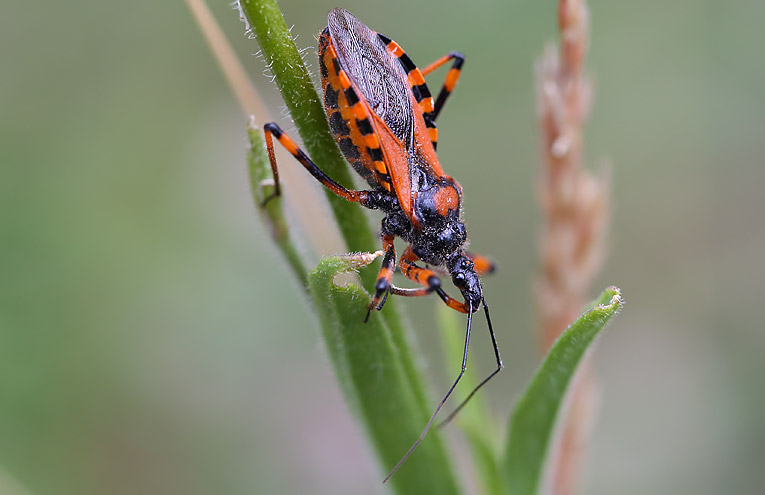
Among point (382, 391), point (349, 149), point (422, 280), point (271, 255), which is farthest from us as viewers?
point (271, 255)

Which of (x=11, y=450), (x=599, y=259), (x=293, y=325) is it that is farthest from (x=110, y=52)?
(x=599, y=259)

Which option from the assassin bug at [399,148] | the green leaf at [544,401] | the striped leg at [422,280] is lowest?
the green leaf at [544,401]

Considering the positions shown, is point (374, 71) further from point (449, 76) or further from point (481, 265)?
point (481, 265)

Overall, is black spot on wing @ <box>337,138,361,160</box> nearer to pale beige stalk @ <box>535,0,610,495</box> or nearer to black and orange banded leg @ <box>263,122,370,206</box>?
black and orange banded leg @ <box>263,122,370,206</box>

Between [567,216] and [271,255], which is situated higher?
[271,255]

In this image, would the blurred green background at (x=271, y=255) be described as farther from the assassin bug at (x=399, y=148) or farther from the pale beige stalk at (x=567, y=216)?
the pale beige stalk at (x=567, y=216)

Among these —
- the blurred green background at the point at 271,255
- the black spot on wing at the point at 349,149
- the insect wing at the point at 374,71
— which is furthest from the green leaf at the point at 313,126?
the blurred green background at the point at 271,255

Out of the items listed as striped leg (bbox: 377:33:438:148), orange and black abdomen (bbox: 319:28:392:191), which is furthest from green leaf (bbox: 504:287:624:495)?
striped leg (bbox: 377:33:438:148)

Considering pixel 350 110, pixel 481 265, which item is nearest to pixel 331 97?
pixel 350 110
